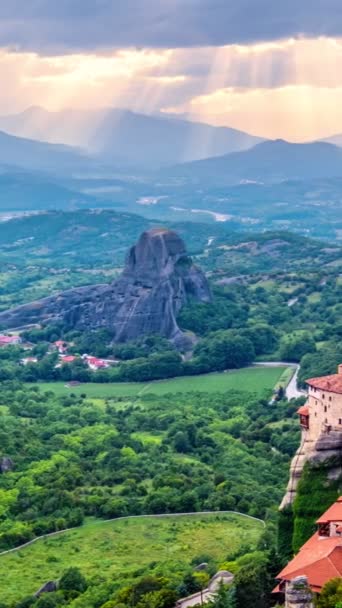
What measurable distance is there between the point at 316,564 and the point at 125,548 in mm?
17624

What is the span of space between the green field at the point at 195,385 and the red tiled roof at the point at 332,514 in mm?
46793

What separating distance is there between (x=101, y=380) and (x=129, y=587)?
2119 inches

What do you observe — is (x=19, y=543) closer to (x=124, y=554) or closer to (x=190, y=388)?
(x=124, y=554)

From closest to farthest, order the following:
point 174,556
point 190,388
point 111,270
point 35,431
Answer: point 174,556, point 35,431, point 190,388, point 111,270

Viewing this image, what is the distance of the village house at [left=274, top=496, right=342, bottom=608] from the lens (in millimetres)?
34969

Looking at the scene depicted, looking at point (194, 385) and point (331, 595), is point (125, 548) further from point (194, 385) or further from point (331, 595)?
point (194, 385)

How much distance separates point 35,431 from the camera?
247 feet

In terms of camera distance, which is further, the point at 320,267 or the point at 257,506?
the point at 320,267

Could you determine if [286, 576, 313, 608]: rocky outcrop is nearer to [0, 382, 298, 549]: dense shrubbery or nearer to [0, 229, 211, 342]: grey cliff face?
[0, 382, 298, 549]: dense shrubbery

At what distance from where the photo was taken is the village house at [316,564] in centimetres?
3497

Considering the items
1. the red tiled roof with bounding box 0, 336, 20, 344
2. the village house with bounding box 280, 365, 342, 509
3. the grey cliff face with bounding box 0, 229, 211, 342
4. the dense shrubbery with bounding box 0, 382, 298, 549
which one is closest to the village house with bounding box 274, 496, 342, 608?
the village house with bounding box 280, 365, 342, 509

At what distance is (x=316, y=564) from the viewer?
122 ft

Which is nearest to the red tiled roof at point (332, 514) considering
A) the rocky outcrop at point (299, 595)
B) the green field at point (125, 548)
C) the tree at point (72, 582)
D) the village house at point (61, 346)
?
the rocky outcrop at point (299, 595)

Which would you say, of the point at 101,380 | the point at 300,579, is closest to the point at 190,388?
the point at 101,380
